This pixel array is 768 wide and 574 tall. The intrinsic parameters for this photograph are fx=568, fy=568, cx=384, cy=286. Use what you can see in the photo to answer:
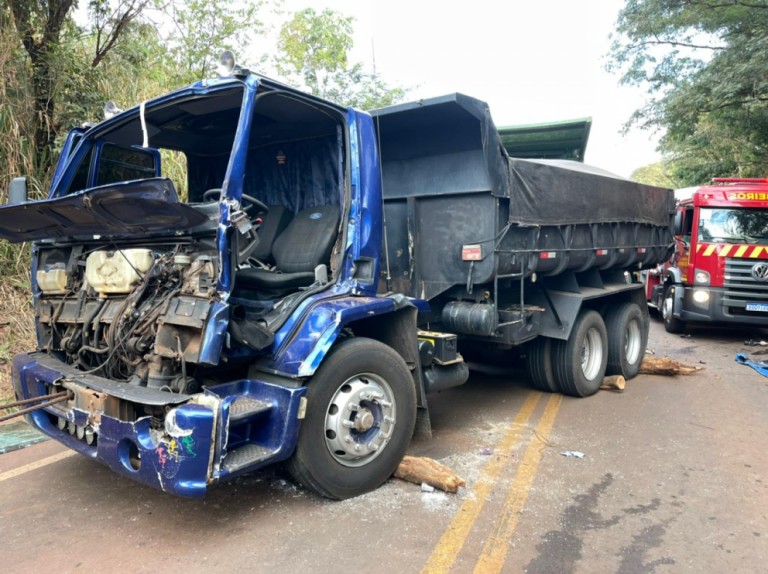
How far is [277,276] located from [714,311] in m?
9.25

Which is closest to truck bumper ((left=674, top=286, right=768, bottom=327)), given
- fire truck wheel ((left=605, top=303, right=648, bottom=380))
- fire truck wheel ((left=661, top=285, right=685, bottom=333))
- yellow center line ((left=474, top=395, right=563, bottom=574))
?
fire truck wheel ((left=661, top=285, right=685, bottom=333))

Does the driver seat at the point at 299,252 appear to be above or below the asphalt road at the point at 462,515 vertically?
above

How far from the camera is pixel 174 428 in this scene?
9.01ft

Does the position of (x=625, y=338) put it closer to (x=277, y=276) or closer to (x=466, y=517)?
(x=466, y=517)

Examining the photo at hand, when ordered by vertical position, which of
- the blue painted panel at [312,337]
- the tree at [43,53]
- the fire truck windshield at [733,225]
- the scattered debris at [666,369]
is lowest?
the scattered debris at [666,369]

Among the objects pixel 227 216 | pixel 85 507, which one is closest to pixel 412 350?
pixel 227 216

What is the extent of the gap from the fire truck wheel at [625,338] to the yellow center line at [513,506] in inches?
83.0

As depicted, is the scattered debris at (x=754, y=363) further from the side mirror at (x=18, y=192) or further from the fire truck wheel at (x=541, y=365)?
the side mirror at (x=18, y=192)

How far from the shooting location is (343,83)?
55.4ft

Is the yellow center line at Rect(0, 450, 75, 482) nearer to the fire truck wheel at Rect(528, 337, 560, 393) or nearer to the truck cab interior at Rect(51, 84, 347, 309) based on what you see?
the truck cab interior at Rect(51, 84, 347, 309)

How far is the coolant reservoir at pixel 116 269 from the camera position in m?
3.27

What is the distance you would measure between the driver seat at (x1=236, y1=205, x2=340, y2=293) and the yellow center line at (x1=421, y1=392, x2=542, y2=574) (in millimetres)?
1778

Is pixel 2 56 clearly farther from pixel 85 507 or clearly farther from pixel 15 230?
pixel 85 507

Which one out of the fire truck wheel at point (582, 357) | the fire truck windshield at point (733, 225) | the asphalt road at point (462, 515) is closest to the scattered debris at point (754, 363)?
the fire truck windshield at point (733, 225)
